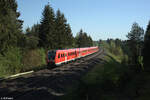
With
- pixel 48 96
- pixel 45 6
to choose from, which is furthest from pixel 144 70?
pixel 45 6

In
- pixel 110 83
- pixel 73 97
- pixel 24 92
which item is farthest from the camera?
pixel 110 83

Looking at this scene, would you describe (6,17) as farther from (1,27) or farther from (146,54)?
(146,54)

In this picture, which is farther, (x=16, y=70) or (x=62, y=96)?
(x=16, y=70)

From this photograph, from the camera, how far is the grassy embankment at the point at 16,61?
23.0 m

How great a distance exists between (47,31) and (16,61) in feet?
55.7

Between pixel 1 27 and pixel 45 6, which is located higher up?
pixel 45 6

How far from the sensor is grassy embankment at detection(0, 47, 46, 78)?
75.4 feet

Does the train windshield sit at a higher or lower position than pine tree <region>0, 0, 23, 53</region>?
lower

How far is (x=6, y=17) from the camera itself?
25344 mm

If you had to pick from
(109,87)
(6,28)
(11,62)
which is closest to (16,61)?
(11,62)

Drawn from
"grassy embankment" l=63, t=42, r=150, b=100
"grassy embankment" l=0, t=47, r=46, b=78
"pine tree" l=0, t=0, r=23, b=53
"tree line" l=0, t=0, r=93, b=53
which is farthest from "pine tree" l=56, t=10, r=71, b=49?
"grassy embankment" l=63, t=42, r=150, b=100

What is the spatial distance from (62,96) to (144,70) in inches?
543

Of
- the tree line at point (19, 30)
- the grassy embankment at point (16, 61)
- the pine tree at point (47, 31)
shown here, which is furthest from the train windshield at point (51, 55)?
the pine tree at point (47, 31)

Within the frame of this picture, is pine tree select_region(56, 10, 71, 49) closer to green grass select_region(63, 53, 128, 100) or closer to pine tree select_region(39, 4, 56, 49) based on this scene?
pine tree select_region(39, 4, 56, 49)
